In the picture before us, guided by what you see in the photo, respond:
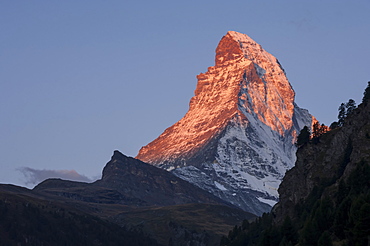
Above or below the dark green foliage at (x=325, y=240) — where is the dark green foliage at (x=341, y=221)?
above

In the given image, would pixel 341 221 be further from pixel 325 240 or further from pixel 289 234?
pixel 289 234

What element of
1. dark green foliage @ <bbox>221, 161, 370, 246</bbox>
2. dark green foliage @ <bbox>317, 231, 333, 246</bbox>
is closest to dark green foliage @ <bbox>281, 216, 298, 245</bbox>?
dark green foliage @ <bbox>221, 161, 370, 246</bbox>

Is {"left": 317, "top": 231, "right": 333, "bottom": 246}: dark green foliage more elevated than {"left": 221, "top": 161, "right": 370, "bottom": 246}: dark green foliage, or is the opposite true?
{"left": 221, "top": 161, "right": 370, "bottom": 246}: dark green foliage

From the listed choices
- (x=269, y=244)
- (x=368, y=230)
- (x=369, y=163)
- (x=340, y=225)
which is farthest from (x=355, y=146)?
(x=368, y=230)

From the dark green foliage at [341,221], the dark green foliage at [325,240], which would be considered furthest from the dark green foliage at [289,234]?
the dark green foliage at [325,240]

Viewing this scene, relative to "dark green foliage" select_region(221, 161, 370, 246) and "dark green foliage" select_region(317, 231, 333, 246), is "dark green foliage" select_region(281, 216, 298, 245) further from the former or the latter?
"dark green foliage" select_region(317, 231, 333, 246)

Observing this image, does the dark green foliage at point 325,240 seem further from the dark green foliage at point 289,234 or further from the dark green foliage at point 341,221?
the dark green foliage at point 289,234

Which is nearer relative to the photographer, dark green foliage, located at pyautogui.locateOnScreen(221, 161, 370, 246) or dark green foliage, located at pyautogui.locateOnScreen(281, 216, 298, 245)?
dark green foliage, located at pyautogui.locateOnScreen(221, 161, 370, 246)

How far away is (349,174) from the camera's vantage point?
183 meters

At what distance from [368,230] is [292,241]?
3876cm

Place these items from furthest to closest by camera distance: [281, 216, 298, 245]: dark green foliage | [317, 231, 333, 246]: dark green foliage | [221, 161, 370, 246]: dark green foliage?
[281, 216, 298, 245]: dark green foliage
[317, 231, 333, 246]: dark green foliage
[221, 161, 370, 246]: dark green foliage

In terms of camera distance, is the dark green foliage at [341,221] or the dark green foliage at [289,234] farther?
the dark green foliage at [289,234]

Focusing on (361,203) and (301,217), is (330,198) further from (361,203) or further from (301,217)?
(361,203)

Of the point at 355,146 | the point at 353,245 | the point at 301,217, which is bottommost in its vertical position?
the point at 353,245
